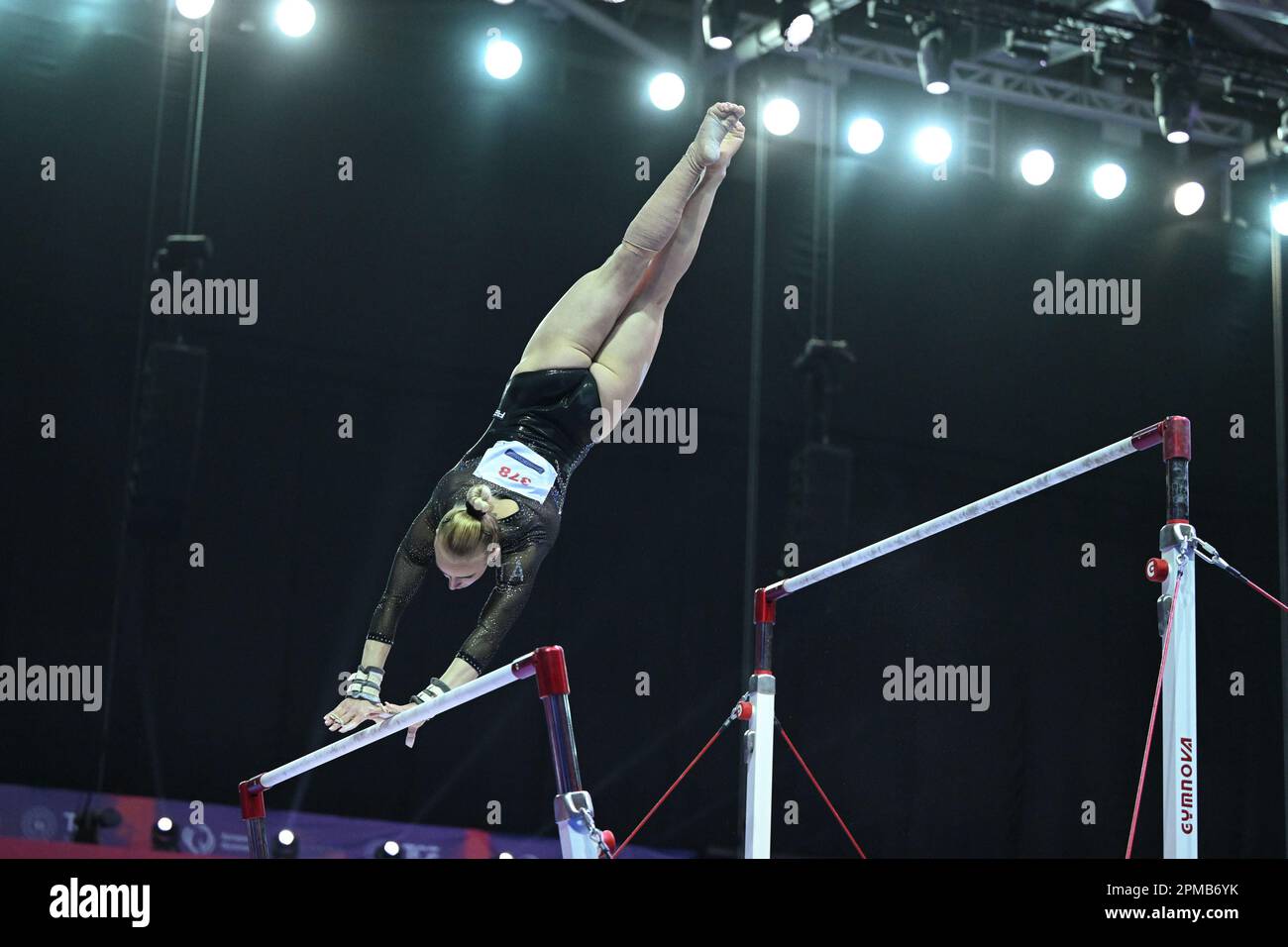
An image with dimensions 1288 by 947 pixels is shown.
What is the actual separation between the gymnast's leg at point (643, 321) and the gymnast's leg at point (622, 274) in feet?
0.14

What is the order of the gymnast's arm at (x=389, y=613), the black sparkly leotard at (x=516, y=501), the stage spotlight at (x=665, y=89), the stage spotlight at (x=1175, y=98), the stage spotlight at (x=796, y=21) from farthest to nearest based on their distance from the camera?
the stage spotlight at (x=665, y=89) < the stage spotlight at (x=1175, y=98) < the stage spotlight at (x=796, y=21) < the black sparkly leotard at (x=516, y=501) < the gymnast's arm at (x=389, y=613)

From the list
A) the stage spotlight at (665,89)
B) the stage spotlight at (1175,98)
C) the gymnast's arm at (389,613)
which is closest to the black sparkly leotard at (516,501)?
the gymnast's arm at (389,613)

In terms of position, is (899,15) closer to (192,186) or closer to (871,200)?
(871,200)

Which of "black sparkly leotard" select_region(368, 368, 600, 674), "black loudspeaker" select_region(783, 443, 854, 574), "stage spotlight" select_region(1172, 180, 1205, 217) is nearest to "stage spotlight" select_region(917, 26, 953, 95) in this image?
"black loudspeaker" select_region(783, 443, 854, 574)

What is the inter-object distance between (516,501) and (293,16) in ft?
15.7

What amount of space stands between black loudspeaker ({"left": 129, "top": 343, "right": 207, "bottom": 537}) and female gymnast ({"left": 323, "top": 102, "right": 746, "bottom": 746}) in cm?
269

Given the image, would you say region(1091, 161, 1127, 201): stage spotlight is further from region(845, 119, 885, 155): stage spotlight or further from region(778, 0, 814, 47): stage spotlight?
region(778, 0, 814, 47): stage spotlight

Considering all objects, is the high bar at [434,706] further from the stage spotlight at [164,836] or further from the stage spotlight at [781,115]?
the stage spotlight at [781,115]

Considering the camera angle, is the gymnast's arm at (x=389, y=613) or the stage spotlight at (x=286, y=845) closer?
the gymnast's arm at (x=389, y=613)

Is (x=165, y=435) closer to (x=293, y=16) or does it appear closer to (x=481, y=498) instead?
(x=293, y=16)

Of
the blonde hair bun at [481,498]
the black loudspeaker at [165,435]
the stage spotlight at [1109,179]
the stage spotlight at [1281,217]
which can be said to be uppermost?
the stage spotlight at [1109,179]

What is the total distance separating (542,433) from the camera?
498cm

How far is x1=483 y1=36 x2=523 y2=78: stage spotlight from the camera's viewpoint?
8844mm

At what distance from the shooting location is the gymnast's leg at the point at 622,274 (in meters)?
4.88
